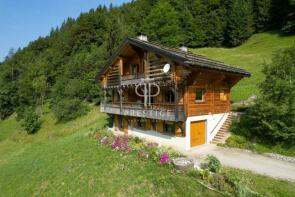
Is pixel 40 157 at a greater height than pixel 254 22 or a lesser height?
lesser

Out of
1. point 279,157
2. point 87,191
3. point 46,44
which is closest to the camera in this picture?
point 87,191

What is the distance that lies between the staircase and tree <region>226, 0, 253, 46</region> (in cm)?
4556

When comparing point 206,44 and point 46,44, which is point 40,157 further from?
point 46,44

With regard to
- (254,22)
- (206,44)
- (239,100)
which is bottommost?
(239,100)

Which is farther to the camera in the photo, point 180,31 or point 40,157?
point 180,31

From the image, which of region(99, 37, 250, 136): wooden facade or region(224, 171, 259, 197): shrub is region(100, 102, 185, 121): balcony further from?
region(224, 171, 259, 197): shrub

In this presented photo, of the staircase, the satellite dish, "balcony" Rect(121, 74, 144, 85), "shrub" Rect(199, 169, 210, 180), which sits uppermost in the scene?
the satellite dish

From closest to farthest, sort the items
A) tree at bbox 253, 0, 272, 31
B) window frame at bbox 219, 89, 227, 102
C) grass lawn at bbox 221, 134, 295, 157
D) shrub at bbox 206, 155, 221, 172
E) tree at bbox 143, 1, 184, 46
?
1. shrub at bbox 206, 155, 221, 172
2. grass lawn at bbox 221, 134, 295, 157
3. window frame at bbox 219, 89, 227, 102
4. tree at bbox 253, 0, 272, 31
5. tree at bbox 143, 1, 184, 46

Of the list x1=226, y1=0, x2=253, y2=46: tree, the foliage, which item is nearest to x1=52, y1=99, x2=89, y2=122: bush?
the foliage

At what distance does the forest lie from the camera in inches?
1983

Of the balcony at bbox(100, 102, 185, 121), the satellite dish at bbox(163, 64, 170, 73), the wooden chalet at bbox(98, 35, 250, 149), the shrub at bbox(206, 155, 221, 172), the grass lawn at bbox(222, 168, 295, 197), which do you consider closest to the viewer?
the grass lawn at bbox(222, 168, 295, 197)

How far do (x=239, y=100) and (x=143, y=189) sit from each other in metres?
19.2

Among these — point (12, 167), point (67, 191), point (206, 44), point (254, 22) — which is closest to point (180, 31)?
Result: point (206, 44)

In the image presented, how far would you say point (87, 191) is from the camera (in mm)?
14984
